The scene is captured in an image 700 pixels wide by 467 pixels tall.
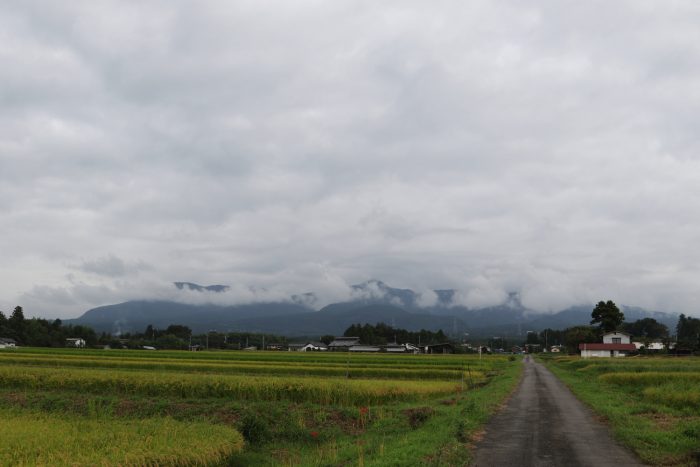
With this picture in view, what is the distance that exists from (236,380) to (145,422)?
1095cm

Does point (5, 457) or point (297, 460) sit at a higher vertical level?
point (5, 457)

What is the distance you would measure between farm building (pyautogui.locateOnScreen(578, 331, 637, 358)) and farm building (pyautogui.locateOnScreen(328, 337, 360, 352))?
64114 millimetres

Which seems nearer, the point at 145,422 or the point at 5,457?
the point at 5,457

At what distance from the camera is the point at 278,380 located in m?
29.7

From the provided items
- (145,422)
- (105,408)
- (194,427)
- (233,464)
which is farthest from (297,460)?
(105,408)

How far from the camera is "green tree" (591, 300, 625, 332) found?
122 meters

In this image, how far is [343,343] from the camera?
522 ft

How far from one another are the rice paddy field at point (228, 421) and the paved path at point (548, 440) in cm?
78

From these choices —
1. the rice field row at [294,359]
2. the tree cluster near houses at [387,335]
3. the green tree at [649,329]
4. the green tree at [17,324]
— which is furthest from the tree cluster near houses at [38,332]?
the green tree at [649,329]

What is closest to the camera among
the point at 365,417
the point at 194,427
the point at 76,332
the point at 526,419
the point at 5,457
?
the point at 5,457

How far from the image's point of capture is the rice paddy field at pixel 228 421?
540 inches

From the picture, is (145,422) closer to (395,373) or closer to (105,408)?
(105,408)

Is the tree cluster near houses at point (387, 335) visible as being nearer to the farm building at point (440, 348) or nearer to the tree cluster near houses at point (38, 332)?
the farm building at point (440, 348)

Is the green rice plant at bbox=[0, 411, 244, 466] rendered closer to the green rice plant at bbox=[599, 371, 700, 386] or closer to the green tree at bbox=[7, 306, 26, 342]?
the green rice plant at bbox=[599, 371, 700, 386]
